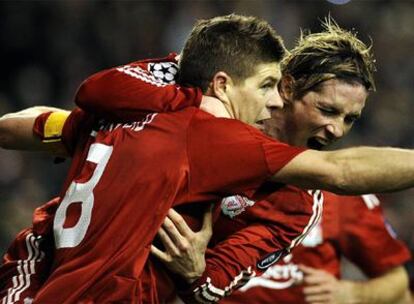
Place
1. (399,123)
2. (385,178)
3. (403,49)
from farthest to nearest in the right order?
1. (403,49)
2. (399,123)
3. (385,178)

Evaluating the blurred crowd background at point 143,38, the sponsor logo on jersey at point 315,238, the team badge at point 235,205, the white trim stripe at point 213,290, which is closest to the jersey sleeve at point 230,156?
the white trim stripe at point 213,290

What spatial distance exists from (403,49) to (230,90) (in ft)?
21.9

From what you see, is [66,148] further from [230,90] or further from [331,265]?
[331,265]

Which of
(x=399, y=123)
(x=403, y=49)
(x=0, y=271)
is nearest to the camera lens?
(x=0, y=271)

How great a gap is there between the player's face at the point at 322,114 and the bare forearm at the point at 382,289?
5.26 feet

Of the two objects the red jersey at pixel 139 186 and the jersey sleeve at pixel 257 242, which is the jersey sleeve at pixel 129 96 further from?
the jersey sleeve at pixel 257 242

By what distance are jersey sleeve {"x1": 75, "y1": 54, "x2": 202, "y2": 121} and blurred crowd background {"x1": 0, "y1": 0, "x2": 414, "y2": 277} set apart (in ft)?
18.1

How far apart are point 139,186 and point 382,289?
2692 mm

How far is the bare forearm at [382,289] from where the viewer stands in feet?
16.8

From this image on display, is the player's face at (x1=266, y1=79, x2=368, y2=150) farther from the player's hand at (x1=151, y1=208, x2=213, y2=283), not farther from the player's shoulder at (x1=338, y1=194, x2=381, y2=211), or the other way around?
the player's shoulder at (x1=338, y1=194, x2=381, y2=211)

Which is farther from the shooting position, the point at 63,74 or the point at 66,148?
the point at 63,74

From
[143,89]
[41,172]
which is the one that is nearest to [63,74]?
[41,172]

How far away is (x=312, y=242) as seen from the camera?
5004 millimetres

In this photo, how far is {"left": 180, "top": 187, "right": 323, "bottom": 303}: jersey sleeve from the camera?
10.5 ft
